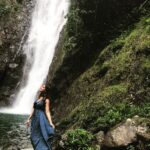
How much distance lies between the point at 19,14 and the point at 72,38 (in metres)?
16.3

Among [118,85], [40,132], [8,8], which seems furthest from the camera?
[8,8]

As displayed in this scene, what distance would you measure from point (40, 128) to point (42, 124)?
0.12m

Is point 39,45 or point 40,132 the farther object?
point 39,45

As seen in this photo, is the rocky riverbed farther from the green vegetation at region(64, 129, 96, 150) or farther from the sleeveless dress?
the sleeveless dress

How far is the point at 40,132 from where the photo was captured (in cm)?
956

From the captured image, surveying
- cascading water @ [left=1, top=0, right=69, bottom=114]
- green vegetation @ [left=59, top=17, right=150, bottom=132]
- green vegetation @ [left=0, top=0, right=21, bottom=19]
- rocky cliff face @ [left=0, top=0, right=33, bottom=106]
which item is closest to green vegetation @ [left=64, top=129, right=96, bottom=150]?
green vegetation @ [left=59, top=17, right=150, bottom=132]

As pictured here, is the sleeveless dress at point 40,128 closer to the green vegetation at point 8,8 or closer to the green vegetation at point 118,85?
the green vegetation at point 118,85

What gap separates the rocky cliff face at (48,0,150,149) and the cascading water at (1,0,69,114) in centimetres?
855

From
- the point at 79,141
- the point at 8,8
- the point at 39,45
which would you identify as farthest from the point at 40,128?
the point at 8,8

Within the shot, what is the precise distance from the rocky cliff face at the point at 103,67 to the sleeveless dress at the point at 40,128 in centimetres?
126

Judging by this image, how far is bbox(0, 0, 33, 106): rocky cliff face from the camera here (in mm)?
33125

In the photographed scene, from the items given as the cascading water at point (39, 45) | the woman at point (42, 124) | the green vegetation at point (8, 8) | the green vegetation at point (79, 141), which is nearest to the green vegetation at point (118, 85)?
the green vegetation at point (79, 141)

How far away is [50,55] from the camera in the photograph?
1292 inches

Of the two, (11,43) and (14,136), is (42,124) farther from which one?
(11,43)
